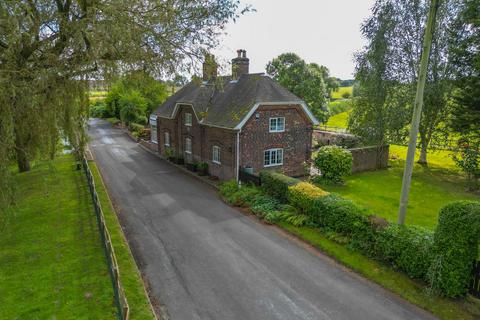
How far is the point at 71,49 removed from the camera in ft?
36.9

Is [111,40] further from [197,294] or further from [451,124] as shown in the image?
[451,124]

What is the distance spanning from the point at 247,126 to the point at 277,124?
259 cm

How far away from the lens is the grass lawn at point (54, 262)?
9.88 meters

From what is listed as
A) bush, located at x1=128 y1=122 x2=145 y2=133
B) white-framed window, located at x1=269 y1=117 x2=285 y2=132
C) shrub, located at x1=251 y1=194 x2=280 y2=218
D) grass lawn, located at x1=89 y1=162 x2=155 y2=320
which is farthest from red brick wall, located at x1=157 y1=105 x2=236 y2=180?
bush, located at x1=128 y1=122 x2=145 y2=133

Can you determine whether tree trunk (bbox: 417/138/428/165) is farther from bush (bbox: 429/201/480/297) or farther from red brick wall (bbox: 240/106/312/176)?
bush (bbox: 429/201/480/297)

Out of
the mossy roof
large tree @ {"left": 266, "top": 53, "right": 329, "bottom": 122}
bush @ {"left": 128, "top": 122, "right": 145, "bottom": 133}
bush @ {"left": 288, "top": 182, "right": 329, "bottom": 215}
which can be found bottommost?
bush @ {"left": 288, "top": 182, "right": 329, "bottom": 215}

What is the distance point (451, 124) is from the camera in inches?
1024

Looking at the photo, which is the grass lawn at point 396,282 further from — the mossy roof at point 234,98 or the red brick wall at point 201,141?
the mossy roof at point 234,98

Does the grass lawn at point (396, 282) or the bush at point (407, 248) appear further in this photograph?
the bush at point (407, 248)

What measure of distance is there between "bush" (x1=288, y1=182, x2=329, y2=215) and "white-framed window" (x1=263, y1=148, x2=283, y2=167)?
6.53 m

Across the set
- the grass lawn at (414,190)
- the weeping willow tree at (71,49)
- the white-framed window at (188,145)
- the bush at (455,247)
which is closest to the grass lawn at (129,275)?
the weeping willow tree at (71,49)

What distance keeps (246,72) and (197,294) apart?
20455mm

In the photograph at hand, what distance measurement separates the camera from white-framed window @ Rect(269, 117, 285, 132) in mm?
23484

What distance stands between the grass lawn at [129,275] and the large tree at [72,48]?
Result: 15.1ft
